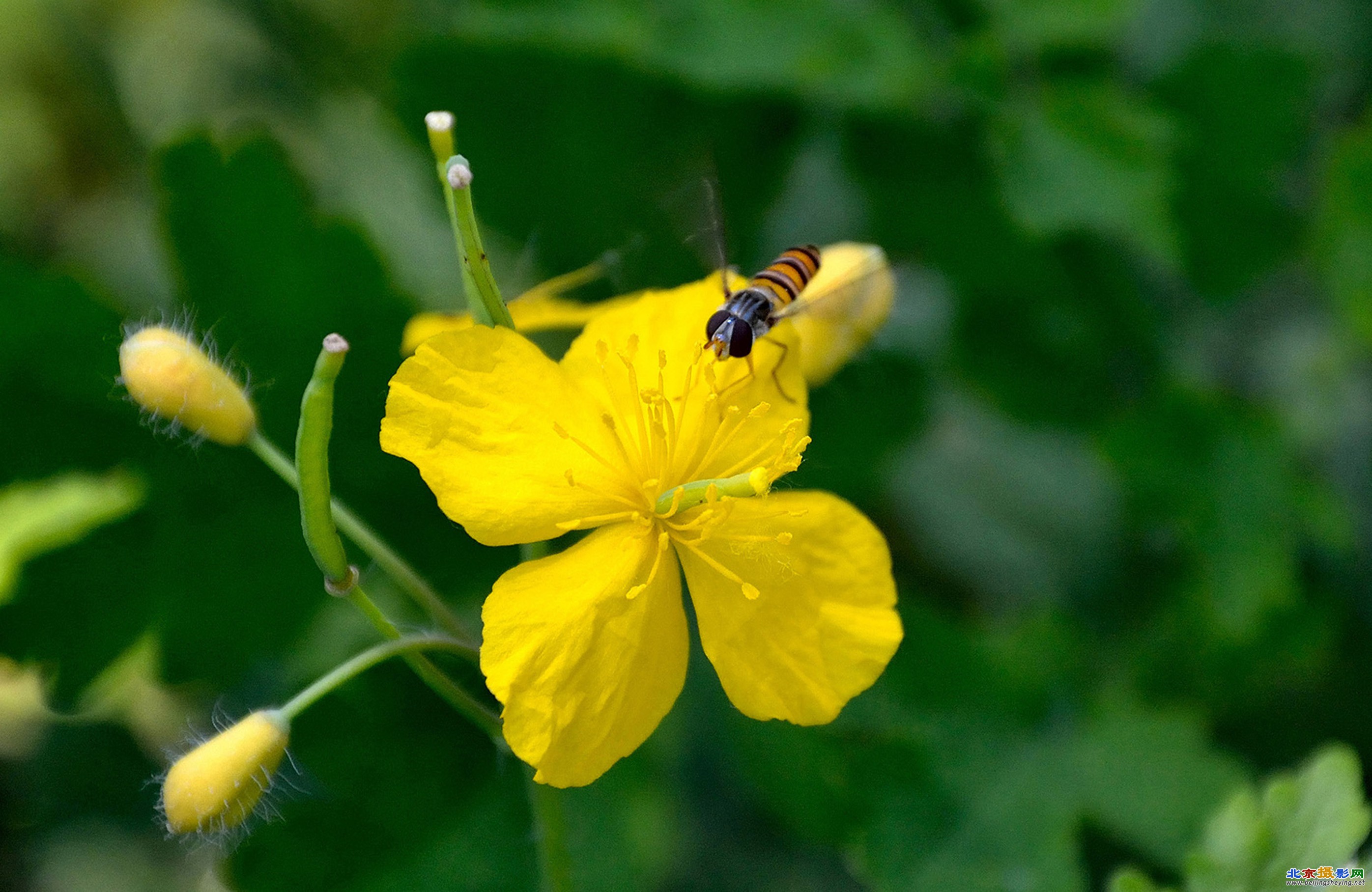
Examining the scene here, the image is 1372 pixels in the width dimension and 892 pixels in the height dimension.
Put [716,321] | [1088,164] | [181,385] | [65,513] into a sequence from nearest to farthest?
[181,385]
[716,321]
[65,513]
[1088,164]

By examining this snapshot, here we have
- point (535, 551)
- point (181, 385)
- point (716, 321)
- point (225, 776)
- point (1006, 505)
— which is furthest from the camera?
point (1006, 505)

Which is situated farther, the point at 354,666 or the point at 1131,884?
the point at 1131,884

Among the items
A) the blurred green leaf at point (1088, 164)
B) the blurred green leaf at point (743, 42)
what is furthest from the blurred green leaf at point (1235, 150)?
the blurred green leaf at point (743, 42)

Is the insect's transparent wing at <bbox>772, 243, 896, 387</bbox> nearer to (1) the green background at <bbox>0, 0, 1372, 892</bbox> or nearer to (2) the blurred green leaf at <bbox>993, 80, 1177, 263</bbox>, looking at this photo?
(1) the green background at <bbox>0, 0, 1372, 892</bbox>

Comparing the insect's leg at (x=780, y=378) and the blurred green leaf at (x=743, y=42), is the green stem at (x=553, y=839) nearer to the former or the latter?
the insect's leg at (x=780, y=378)

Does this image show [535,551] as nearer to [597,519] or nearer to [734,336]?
[597,519]

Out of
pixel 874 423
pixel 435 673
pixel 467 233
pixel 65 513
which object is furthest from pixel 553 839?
pixel 65 513

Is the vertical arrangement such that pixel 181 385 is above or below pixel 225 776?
above
